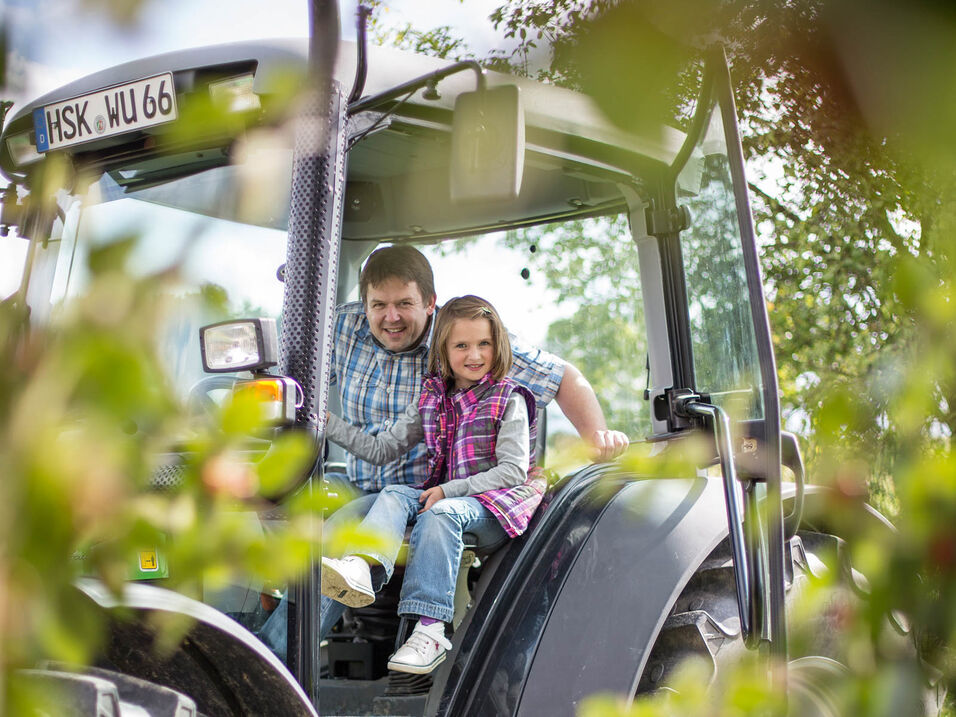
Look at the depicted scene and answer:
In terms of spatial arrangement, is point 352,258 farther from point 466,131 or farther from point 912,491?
point 912,491

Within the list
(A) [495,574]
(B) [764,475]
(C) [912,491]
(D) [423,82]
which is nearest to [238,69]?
(D) [423,82]

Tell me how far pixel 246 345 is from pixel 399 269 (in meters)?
1.20

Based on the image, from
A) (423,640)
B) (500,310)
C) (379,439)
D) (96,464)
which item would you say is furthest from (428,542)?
(96,464)

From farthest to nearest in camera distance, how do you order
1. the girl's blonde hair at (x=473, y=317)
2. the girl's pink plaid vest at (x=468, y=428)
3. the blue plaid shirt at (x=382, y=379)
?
the blue plaid shirt at (x=382, y=379)
the girl's blonde hair at (x=473, y=317)
the girl's pink plaid vest at (x=468, y=428)

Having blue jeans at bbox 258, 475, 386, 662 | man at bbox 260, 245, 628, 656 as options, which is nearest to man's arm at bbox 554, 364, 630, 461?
man at bbox 260, 245, 628, 656

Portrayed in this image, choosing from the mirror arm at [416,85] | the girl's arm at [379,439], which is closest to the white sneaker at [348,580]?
the girl's arm at [379,439]

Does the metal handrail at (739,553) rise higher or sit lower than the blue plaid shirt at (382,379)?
lower

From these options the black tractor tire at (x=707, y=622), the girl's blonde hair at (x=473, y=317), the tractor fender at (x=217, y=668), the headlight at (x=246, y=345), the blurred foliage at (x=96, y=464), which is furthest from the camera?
the girl's blonde hair at (x=473, y=317)

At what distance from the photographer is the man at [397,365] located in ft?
9.18

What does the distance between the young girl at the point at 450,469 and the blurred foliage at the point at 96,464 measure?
62.9 inches

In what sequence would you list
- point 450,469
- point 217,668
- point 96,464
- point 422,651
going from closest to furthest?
point 96,464 < point 217,668 < point 422,651 < point 450,469

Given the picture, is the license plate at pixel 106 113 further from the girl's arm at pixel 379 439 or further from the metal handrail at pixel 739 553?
the metal handrail at pixel 739 553

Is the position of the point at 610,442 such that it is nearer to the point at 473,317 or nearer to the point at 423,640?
the point at 473,317

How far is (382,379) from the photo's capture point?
284cm
